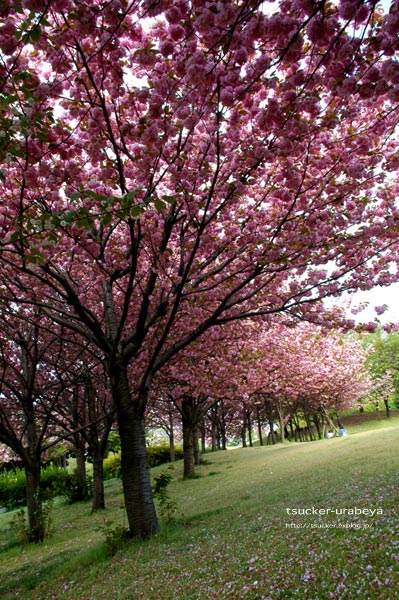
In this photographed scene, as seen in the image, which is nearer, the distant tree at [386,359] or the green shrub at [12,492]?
the green shrub at [12,492]

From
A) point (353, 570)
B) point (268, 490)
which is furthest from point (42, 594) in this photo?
point (268, 490)

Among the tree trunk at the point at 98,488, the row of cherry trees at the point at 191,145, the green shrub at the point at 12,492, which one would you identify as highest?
the row of cherry trees at the point at 191,145

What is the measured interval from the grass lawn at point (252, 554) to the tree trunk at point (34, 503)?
40cm

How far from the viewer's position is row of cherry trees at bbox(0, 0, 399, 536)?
3.60 meters

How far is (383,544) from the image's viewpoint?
4328 mm

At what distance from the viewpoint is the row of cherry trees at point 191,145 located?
142 inches

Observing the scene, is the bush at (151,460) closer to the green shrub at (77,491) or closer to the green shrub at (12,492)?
the green shrub at (12,492)

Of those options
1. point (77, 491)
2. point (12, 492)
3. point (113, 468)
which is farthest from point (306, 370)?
point (12, 492)

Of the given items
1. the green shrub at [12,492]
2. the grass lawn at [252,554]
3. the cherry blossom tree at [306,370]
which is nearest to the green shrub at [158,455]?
the cherry blossom tree at [306,370]

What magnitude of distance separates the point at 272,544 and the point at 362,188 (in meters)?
5.80

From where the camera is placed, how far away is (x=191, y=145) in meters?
6.34

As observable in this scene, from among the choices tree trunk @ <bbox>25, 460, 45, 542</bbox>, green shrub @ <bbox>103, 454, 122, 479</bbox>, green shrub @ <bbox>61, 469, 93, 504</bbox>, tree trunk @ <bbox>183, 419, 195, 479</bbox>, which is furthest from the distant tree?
tree trunk @ <bbox>25, 460, 45, 542</bbox>

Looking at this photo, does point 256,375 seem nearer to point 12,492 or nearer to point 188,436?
point 188,436

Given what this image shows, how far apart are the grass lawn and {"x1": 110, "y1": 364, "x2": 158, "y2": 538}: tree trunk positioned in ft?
1.30
